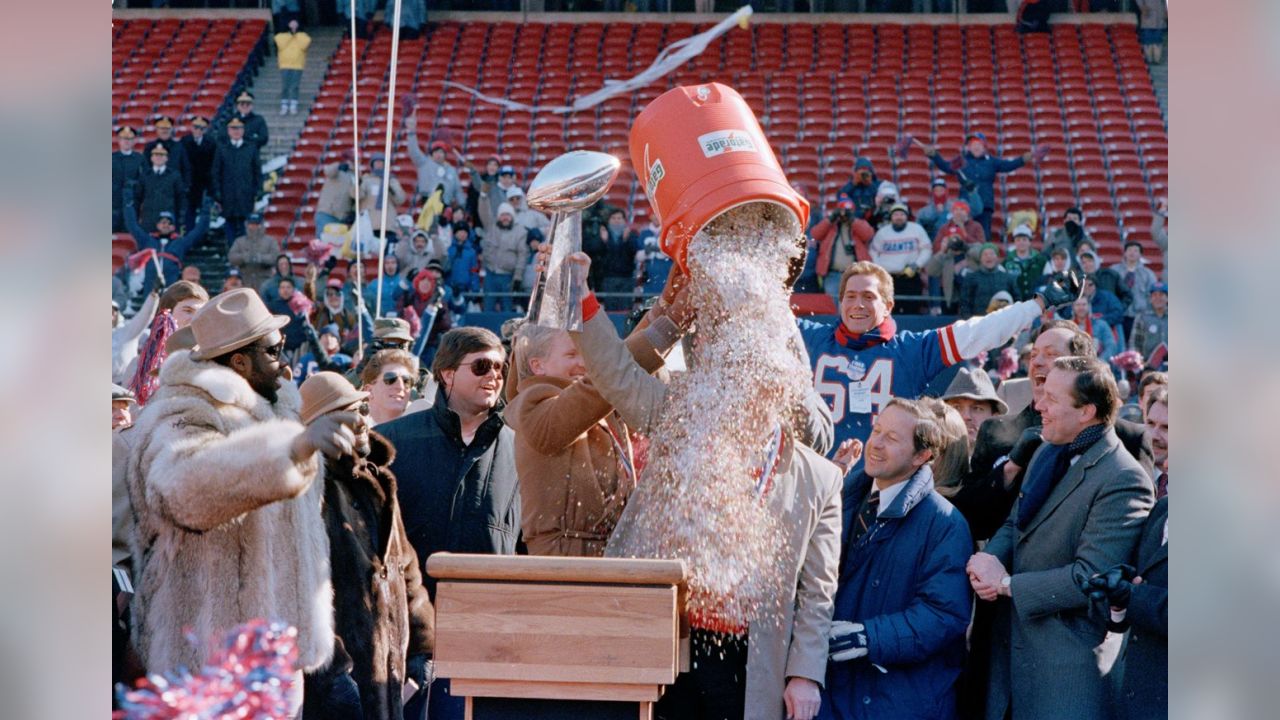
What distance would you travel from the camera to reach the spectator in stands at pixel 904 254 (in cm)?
1273

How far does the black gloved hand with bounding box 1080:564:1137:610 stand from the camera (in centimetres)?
384

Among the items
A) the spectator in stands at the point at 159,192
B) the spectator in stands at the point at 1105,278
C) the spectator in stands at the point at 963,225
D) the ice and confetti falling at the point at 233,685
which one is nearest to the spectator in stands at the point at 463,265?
the spectator in stands at the point at 159,192

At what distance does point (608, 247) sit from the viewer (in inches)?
507

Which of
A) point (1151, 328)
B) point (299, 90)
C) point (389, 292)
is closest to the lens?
point (1151, 328)

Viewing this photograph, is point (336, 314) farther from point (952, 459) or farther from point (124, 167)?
point (952, 459)

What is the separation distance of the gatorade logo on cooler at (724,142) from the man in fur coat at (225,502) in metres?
1.11

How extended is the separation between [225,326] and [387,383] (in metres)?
1.78

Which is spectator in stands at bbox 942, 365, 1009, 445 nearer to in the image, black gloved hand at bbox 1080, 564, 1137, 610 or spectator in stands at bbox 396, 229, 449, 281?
black gloved hand at bbox 1080, 564, 1137, 610

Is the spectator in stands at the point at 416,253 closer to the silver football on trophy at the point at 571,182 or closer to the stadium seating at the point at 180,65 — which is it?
the stadium seating at the point at 180,65

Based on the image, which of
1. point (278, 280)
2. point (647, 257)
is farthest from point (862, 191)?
point (278, 280)

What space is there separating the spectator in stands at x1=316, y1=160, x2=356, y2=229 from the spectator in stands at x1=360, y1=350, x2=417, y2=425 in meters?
9.13

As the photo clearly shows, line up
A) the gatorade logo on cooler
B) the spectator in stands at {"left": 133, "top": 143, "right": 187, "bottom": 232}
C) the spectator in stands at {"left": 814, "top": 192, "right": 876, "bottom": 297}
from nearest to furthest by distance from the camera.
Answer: the gatorade logo on cooler → the spectator in stands at {"left": 814, "top": 192, "right": 876, "bottom": 297} → the spectator in stands at {"left": 133, "top": 143, "right": 187, "bottom": 232}

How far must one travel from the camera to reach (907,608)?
4.11 meters

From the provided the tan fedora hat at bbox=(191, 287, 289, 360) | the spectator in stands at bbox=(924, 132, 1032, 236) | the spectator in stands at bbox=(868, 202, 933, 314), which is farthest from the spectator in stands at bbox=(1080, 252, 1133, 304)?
the tan fedora hat at bbox=(191, 287, 289, 360)
